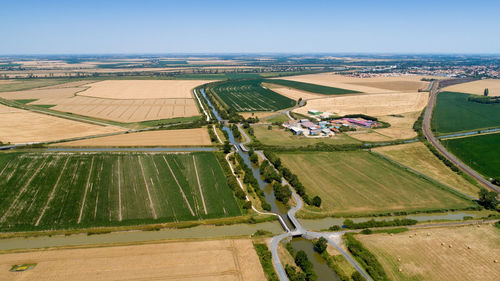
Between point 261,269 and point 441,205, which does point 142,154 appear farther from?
point 441,205

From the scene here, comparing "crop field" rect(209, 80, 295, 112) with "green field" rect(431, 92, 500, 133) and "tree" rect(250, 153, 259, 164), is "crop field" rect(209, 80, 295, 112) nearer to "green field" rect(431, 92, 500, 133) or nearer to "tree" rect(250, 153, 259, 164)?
"tree" rect(250, 153, 259, 164)

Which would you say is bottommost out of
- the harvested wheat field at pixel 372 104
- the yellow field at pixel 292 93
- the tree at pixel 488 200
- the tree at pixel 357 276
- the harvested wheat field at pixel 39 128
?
the tree at pixel 357 276

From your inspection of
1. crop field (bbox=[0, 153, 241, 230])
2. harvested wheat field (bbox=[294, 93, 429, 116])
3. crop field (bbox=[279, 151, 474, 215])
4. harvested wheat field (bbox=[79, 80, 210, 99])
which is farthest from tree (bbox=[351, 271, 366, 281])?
harvested wheat field (bbox=[79, 80, 210, 99])

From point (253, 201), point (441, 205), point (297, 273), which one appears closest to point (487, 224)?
point (441, 205)

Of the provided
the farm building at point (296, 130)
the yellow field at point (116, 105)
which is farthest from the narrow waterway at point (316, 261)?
the yellow field at point (116, 105)

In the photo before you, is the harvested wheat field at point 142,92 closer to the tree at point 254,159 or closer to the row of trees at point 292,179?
the tree at point 254,159
